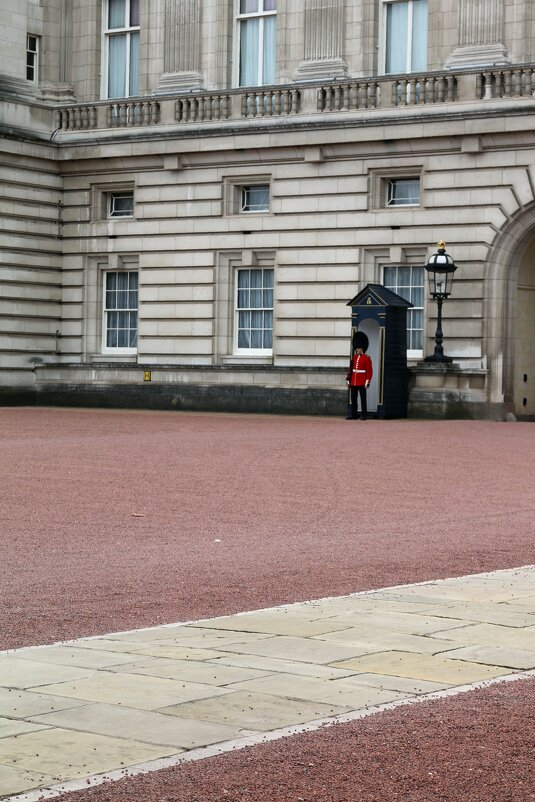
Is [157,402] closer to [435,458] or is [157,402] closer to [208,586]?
[435,458]

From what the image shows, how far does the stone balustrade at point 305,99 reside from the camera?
3453cm

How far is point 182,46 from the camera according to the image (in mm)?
40000

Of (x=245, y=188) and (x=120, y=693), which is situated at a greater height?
(x=245, y=188)

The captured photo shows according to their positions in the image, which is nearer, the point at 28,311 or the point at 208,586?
the point at 208,586

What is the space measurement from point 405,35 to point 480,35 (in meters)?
2.81

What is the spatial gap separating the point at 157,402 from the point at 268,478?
20.1 meters

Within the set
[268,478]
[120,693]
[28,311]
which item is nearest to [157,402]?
[28,311]

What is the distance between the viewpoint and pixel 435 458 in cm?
2291

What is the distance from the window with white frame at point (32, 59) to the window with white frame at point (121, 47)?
1.79m

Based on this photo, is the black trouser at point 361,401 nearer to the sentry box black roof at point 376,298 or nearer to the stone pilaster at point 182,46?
the sentry box black roof at point 376,298

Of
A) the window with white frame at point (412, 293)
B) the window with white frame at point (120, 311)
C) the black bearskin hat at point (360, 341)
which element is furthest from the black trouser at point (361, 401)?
the window with white frame at point (120, 311)

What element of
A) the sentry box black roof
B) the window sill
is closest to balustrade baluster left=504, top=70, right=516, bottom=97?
the sentry box black roof

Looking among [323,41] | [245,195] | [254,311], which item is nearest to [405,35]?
[323,41]

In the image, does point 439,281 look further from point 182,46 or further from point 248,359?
point 182,46
